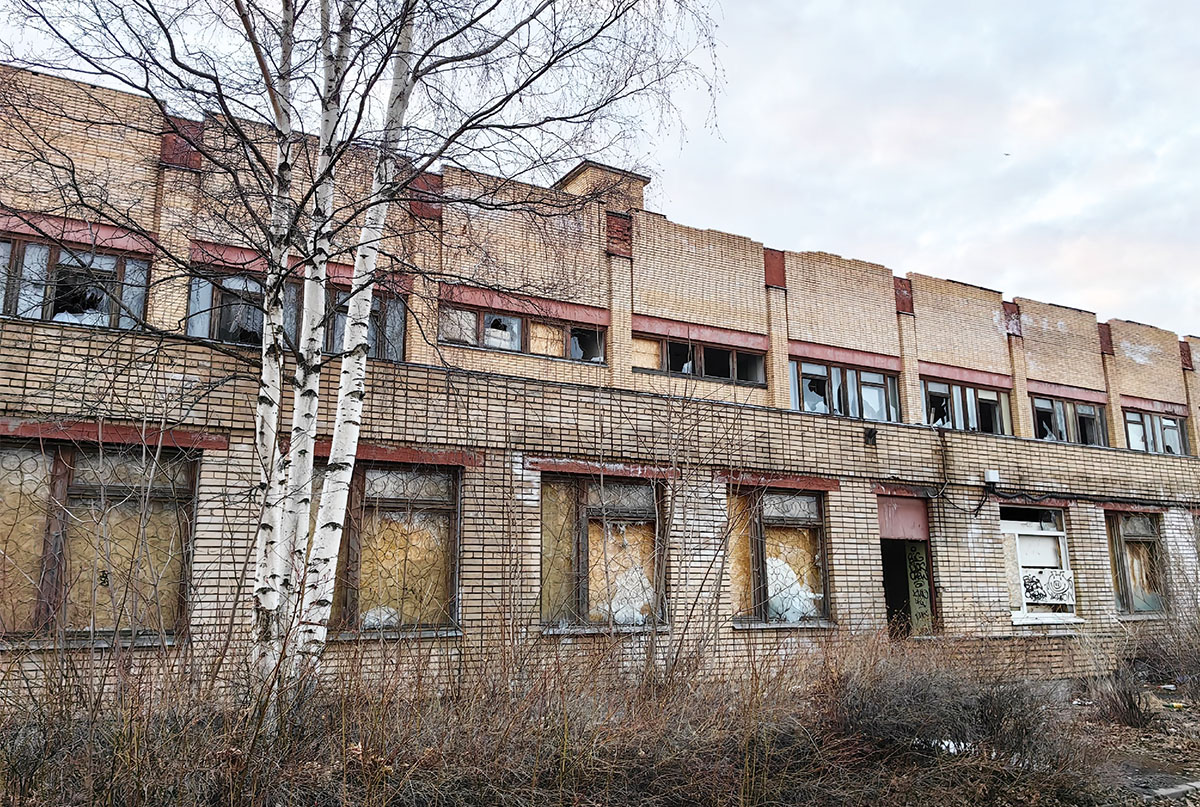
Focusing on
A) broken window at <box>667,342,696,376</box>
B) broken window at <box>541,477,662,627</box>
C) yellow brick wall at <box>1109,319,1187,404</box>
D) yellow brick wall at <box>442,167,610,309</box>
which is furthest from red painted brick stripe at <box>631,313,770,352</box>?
yellow brick wall at <box>1109,319,1187,404</box>

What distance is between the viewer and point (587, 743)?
22.0 feet

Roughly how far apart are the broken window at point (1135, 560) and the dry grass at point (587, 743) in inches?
377

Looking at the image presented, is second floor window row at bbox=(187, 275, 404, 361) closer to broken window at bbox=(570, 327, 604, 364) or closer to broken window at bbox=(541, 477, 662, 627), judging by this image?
broken window at bbox=(541, 477, 662, 627)

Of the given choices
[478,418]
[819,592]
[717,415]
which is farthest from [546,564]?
[819,592]

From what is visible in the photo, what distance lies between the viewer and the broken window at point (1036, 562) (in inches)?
645

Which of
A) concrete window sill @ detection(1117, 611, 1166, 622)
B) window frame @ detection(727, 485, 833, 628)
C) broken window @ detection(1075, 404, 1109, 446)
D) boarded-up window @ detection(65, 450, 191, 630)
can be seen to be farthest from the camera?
broken window @ detection(1075, 404, 1109, 446)

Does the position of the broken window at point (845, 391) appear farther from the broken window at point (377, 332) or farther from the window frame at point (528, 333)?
the broken window at point (377, 332)

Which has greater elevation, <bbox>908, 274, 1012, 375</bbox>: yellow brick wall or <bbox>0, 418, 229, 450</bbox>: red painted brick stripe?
<bbox>908, 274, 1012, 375</bbox>: yellow brick wall

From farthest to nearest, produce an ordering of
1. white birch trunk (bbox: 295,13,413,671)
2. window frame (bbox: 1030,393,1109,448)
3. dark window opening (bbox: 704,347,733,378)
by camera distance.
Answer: window frame (bbox: 1030,393,1109,448)
dark window opening (bbox: 704,347,733,378)
white birch trunk (bbox: 295,13,413,671)

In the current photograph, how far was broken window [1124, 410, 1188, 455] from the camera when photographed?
2444cm

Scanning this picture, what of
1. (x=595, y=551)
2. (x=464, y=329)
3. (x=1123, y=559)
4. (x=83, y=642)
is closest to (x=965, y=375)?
(x=1123, y=559)

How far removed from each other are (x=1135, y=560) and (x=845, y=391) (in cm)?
659

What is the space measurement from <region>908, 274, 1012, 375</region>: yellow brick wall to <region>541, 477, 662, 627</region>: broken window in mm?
10789

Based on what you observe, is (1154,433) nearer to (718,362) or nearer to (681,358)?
(718,362)
